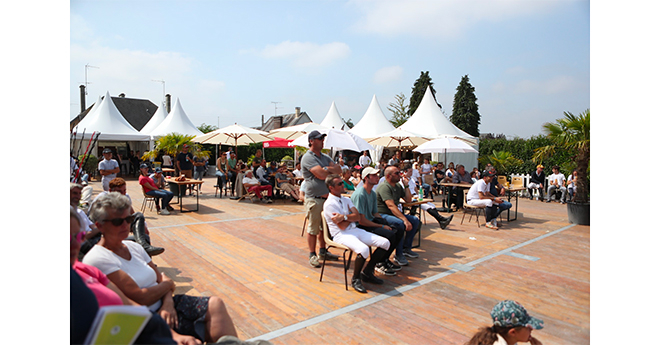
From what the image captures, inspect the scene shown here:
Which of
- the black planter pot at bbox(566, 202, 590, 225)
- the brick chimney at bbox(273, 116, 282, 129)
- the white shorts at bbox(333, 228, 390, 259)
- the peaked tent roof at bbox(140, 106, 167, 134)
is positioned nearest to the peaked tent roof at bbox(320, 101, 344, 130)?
the peaked tent roof at bbox(140, 106, 167, 134)

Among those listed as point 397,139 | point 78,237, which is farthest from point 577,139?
point 78,237

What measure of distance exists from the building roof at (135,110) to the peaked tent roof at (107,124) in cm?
1620

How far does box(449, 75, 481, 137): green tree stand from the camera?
4900 cm

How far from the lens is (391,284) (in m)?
4.40

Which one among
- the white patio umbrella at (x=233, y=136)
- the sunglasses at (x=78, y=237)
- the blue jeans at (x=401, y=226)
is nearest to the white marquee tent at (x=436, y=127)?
the white patio umbrella at (x=233, y=136)

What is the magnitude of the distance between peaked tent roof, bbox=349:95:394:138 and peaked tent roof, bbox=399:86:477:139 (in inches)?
81.7

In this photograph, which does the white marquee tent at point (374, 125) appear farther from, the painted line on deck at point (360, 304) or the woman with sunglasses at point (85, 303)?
the woman with sunglasses at point (85, 303)

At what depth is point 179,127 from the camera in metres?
22.7

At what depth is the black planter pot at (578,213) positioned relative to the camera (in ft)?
27.2

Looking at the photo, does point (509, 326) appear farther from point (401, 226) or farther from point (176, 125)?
point (176, 125)

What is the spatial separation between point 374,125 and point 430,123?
3515mm

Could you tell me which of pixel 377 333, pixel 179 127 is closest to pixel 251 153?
pixel 179 127
